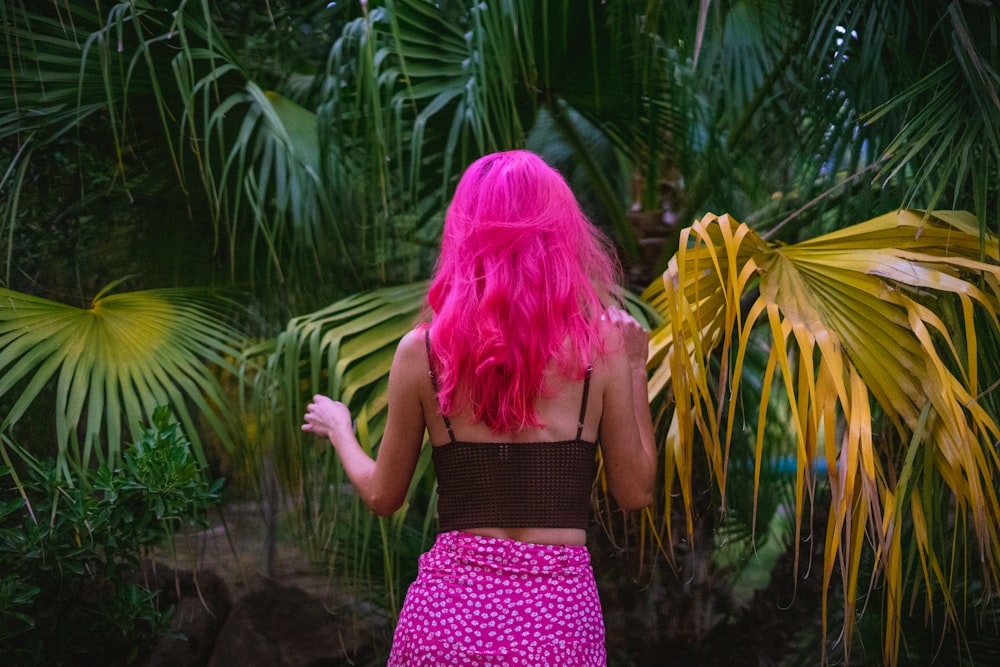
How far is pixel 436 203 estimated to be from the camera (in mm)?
2926

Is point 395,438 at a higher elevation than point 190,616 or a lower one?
higher

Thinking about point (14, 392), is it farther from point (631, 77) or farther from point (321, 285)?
point (631, 77)

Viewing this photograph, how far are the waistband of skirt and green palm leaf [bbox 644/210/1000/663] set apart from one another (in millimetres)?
378

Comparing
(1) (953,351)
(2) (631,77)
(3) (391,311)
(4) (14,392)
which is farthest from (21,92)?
(1) (953,351)

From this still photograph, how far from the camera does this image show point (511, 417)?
146 centimetres

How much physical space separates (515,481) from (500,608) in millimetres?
193

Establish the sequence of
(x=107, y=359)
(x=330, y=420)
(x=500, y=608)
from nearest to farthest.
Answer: (x=500, y=608) < (x=330, y=420) < (x=107, y=359)

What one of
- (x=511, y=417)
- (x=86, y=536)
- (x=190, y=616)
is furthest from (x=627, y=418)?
(x=190, y=616)

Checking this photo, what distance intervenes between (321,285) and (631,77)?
42.9 inches

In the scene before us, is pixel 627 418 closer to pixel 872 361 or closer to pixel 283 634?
pixel 872 361

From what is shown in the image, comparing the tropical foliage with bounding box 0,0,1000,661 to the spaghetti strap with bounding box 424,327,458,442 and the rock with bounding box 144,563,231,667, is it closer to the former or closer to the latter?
the spaghetti strap with bounding box 424,327,458,442

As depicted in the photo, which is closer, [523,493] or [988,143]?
[523,493]

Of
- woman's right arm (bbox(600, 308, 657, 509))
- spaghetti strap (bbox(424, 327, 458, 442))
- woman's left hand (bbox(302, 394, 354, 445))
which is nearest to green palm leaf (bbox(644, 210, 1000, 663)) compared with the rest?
woman's right arm (bbox(600, 308, 657, 509))

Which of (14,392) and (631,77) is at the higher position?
(631,77)
